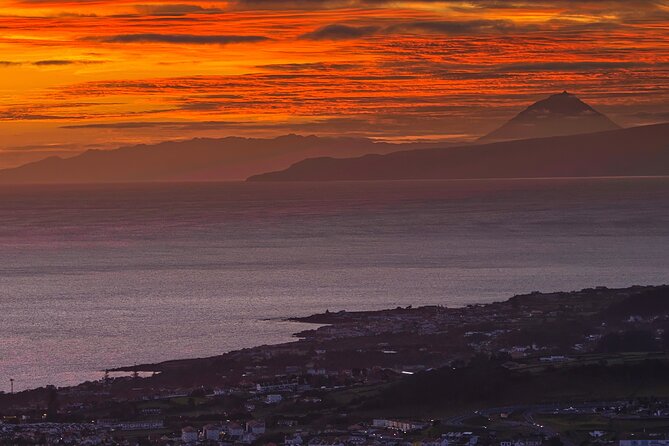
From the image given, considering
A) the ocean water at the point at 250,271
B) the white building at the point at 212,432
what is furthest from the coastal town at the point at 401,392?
the ocean water at the point at 250,271

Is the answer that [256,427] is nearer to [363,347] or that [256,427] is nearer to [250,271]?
[363,347]

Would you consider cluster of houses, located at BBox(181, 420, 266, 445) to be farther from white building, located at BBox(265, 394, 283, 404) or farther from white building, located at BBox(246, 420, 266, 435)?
white building, located at BBox(265, 394, 283, 404)

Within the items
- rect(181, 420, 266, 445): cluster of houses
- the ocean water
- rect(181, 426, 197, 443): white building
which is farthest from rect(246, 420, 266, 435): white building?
the ocean water

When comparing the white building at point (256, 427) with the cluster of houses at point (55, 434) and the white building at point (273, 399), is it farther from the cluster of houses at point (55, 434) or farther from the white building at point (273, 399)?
the white building at point (273, 399)

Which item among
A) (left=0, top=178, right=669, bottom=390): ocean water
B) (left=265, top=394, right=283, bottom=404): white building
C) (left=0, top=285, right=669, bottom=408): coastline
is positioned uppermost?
(left=0, top=178, right=669, bottom=390): ocean water

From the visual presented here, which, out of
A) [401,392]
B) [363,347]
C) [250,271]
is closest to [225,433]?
[401,392]

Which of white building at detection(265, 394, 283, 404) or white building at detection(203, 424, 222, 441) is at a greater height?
white building at detection(265, 394, 283, 404)
